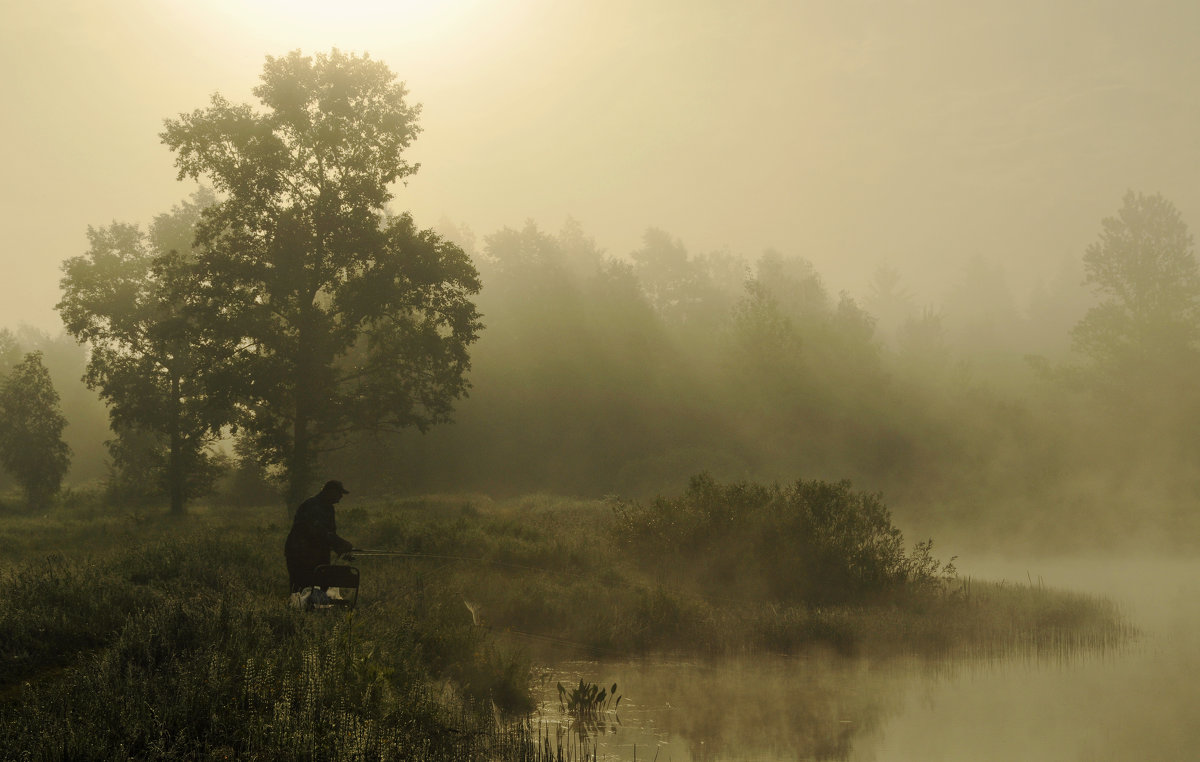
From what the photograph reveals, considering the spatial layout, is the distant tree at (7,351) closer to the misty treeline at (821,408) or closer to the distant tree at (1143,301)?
the misty treeline at (821,408)

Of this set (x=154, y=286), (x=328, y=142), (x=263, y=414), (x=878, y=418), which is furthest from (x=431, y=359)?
(x=878, y=418)

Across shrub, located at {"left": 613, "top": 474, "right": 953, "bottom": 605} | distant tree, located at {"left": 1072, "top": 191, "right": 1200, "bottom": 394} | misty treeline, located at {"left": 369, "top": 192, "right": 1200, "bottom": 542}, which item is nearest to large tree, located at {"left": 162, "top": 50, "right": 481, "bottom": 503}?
shrub, located at {"left": 613, "top": 474, "right": 953, "bottom": 605}

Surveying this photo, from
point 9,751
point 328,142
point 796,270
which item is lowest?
point 9,751

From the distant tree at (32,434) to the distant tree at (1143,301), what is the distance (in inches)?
2520

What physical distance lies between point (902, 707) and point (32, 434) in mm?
49305

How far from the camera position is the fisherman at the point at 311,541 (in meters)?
11.5

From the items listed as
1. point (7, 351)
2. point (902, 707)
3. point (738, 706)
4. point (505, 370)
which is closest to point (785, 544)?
point (902, 707)

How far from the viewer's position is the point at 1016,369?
80.9m

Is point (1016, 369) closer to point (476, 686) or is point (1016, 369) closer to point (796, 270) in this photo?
point (796, 270)

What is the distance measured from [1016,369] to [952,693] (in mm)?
77250

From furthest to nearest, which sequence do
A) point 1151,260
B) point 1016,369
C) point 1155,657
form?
point 1016,369 → point 1151,260 → point 1155,657

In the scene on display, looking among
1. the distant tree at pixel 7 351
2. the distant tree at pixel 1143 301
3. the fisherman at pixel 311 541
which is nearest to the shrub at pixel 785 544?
the fisherman at pixel 311 541

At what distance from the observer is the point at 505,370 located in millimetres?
55094

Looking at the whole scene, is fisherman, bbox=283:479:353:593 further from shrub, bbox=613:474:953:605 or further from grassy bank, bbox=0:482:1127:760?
A: shrub, bbox=613:474:953:605
